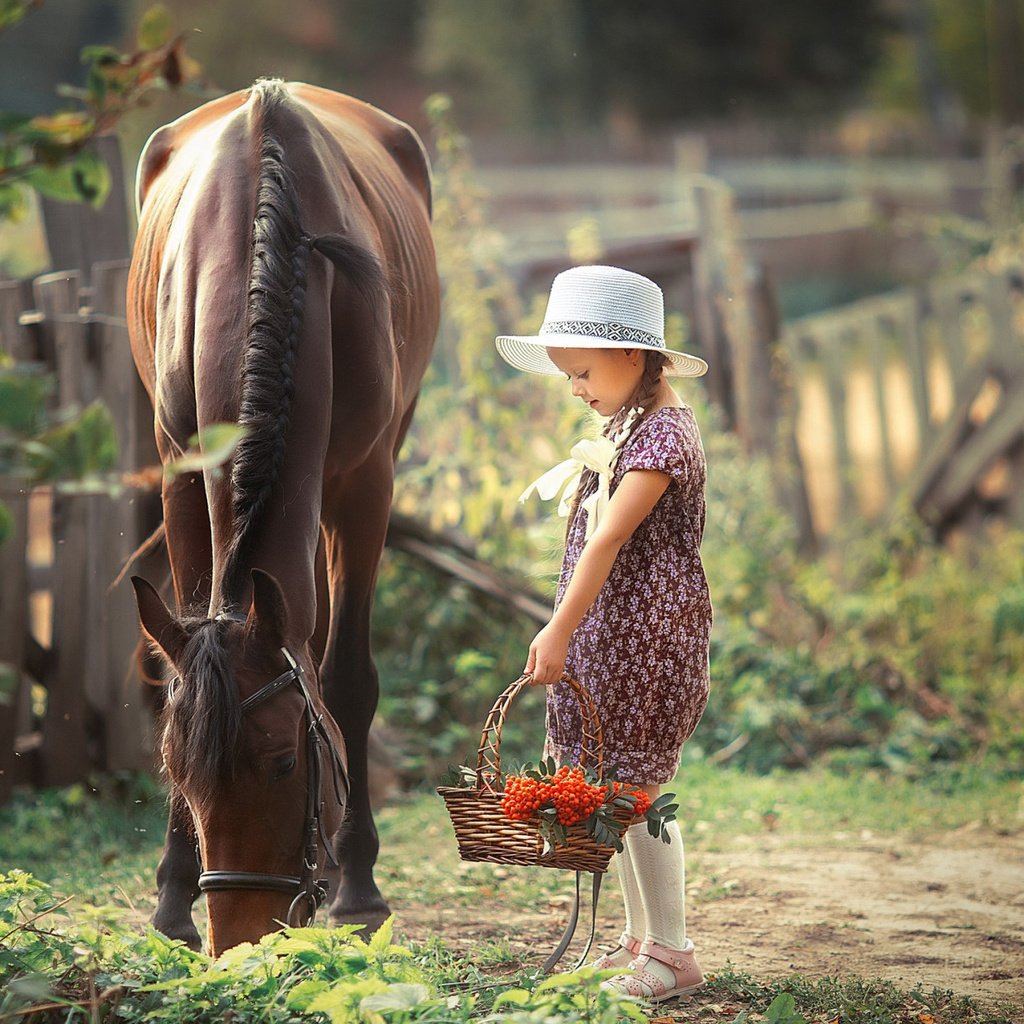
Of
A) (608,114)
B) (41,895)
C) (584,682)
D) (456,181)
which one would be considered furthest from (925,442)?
(608,114)

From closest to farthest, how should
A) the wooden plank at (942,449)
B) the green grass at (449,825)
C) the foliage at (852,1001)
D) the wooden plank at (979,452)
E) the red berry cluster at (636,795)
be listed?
the red berry cluster at (636,795) → the foliage at (852,1001) → the green grass at (449,825) → the wooden plank at (979,452) → the wooden plank at (942,449)

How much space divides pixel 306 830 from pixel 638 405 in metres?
1.32

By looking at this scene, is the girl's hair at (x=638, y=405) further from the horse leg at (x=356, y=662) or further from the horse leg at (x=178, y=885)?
the horse leg at (x=178, y=885)

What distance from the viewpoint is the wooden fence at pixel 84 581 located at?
5172 millimetres

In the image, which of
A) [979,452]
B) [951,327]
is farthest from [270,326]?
[951,327]

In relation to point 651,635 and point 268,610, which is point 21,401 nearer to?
point 268,610

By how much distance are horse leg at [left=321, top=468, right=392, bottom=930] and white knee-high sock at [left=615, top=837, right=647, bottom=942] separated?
2.67 feet

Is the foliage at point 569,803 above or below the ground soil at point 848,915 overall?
above

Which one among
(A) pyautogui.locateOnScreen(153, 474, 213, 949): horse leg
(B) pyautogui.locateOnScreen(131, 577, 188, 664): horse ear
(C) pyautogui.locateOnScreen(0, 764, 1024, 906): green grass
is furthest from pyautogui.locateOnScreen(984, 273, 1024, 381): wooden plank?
(B) pyautogui.locateOnScreen(131, 577, 188, 664): horse ear

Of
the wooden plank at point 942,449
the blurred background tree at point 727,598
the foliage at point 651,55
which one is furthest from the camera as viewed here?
the foliage at point 651,55

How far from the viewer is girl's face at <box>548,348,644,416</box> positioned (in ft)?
11.0

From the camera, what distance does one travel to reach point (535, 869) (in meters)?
4.61

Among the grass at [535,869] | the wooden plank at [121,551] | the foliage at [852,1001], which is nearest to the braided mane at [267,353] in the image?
the grass at [535,869]

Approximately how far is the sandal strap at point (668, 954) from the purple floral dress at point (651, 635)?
40 cm
